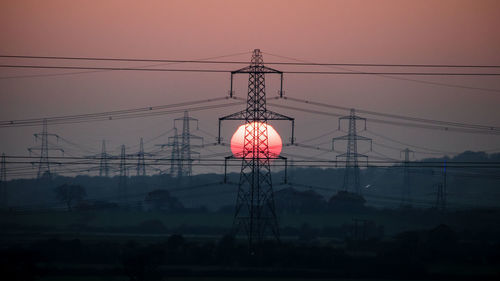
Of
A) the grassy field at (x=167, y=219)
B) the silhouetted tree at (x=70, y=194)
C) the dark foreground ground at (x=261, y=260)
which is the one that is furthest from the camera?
the silhouetted tree at (x=70, y=194)

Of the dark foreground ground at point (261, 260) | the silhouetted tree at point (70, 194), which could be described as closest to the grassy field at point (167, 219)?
the dark foreground ground at point (261, 260)

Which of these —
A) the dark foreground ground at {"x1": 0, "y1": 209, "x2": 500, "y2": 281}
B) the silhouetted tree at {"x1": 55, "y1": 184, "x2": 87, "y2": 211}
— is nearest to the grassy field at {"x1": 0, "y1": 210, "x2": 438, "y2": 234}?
the dark foreground ground at {"x1": 0, "y1": 209, "x2": 500, "y2": 281}

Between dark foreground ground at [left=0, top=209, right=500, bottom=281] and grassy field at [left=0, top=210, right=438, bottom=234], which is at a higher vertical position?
dark foreground ground at [left=0, top=209, right=500, bottom=281]

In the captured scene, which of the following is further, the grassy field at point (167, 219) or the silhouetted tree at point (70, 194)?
the silhouetted tree at point (70, 194)

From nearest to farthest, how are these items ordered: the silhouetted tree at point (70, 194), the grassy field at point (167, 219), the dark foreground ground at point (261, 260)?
the dark foreground ground at point (261, 260) → the grassy field at point (167, 219) → the silhouetted tree at point (70, 194)

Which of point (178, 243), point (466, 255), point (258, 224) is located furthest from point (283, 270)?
point (466, 255)

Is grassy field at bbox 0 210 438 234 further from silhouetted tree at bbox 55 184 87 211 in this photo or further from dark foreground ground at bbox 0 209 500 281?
silhouetted tree at bbox 55 184 87 211

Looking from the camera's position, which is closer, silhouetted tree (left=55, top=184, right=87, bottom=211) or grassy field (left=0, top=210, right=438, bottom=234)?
grassy field (left=0, top=210, right=438, bottom=234)

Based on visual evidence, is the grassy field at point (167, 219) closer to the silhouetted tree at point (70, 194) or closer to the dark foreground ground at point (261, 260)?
the dark foreground ground at point (261, 260)

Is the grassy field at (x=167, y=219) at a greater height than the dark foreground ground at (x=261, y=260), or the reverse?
the dark foreground ground at (x=261, y=260)

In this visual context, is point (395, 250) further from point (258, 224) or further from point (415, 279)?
point (258, 224)

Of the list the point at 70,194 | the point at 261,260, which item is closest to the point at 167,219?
the point at 70,194
